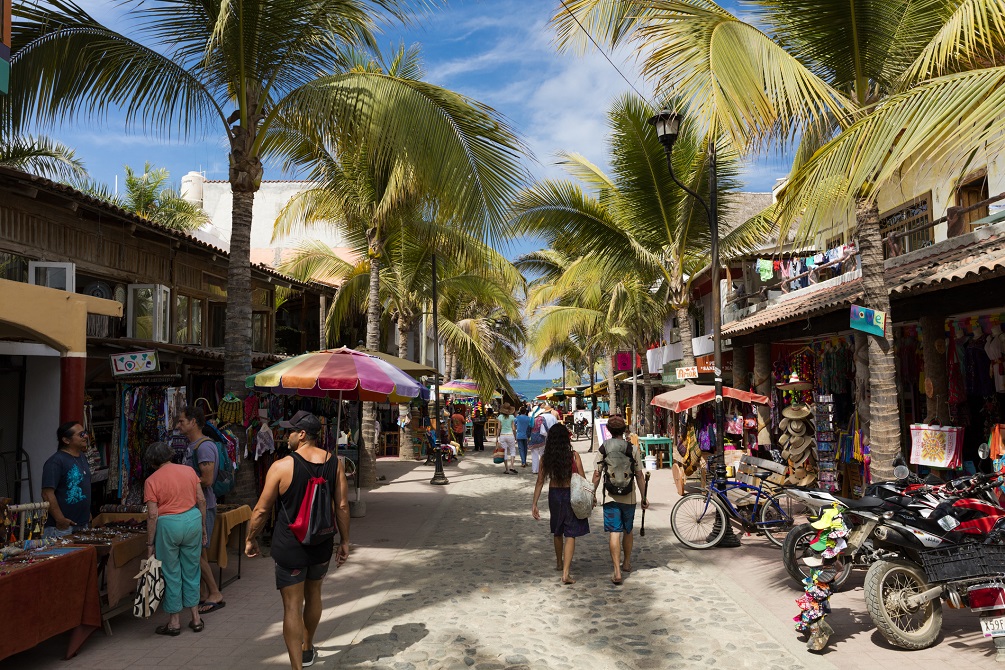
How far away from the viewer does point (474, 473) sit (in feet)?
63.5

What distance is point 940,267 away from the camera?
26.4 ft

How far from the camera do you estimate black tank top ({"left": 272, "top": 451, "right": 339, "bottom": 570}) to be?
4914mm

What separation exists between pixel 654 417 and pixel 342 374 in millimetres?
20800

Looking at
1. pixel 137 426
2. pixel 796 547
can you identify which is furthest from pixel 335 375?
pixel 796 547

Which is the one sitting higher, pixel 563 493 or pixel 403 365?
pixel 403 365

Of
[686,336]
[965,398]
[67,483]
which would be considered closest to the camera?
[67,483]

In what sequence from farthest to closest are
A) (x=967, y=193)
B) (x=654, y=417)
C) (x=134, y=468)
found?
(x=654, y=417)
(x=967, y=193)
(x=134, y=468)

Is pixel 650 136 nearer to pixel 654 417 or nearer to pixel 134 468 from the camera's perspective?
pixel 134 468

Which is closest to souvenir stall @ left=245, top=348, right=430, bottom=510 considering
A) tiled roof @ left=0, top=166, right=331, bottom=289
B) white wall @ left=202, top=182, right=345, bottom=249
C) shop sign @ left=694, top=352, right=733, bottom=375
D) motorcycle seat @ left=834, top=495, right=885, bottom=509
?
tiled roof @ left=0, top=166, right=331, bottom=289

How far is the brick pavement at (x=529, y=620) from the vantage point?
5379mm

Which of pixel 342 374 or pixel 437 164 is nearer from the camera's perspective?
pixel 437 164

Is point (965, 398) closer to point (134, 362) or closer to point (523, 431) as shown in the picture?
point (134, 362)

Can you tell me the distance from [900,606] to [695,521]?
4026 mm

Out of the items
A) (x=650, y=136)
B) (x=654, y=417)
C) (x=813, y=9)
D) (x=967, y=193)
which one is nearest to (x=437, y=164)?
(x=813, y=9)
